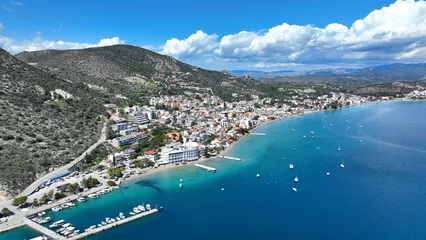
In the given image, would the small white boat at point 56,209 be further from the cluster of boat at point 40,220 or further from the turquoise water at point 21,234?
the turquoise water at point 21,234

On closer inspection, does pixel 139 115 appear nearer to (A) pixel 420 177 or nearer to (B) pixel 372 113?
(A) pixel 420 177

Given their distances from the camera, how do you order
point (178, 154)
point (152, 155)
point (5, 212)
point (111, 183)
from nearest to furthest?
point (5, 212) < point (111, 183) < point (152, 155) < point (178, 154)

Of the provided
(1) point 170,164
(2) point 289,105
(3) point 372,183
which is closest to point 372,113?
(2) point 289,105

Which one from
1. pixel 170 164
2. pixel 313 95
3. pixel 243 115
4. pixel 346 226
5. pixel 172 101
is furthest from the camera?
pixel 313 95

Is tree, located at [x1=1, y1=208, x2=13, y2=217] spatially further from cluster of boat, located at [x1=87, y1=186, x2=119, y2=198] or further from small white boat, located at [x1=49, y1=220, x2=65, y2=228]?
cluster of boat, located at [x1=87, y1=186, x2=119, y2=198]

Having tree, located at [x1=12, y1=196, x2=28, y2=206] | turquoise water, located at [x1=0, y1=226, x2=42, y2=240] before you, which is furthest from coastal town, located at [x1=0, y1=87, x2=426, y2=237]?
turquoise water, located at [x1=0, y1=226, x2=42, y2=240]

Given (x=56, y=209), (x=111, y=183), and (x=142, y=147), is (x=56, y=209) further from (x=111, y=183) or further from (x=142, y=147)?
(x=142, y=147)

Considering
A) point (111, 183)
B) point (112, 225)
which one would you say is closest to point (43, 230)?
point (112, 225)
